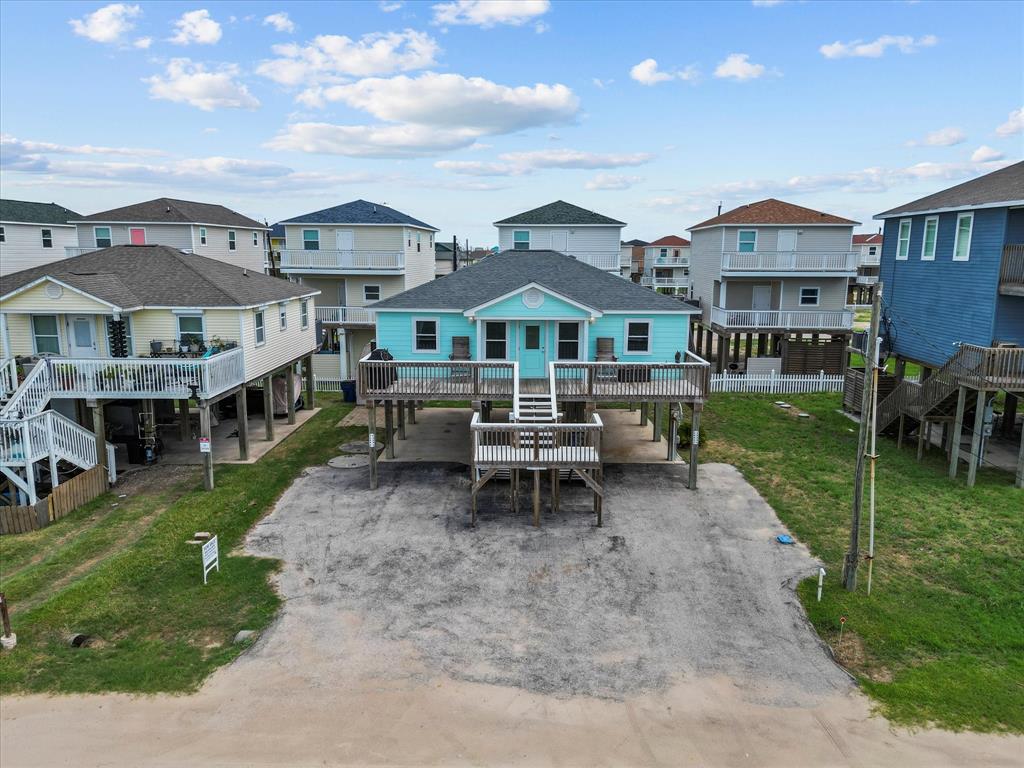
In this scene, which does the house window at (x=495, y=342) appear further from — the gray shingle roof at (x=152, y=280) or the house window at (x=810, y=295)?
the house window at (x=810, y=295)

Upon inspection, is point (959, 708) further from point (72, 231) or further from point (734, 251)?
point (72, 231)

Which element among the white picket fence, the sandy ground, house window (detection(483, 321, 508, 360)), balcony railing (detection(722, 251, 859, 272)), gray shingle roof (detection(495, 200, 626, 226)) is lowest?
the sandy ground

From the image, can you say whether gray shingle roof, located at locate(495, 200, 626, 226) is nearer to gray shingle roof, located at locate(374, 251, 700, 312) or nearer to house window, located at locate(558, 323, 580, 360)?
gray shingle roof, located at locate(374, 251, 700, 312)

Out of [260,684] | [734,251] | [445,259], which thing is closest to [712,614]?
[260,684]

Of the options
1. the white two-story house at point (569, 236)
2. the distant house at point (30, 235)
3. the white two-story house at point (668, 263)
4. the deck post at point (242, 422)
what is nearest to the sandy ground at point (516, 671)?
→ the deck post at point (242, 422)

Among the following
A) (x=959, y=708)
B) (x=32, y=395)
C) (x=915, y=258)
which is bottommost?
(x=959, y=708)

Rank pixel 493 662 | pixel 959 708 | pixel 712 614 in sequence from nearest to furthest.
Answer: pixel 959 708 → pixel 493 662 → pixel 712 614

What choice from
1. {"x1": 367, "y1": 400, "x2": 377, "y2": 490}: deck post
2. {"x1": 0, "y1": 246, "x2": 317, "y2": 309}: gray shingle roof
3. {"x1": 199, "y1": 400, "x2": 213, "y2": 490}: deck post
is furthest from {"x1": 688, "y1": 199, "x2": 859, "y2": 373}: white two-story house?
{"x1": 199, "y1": 400, "x2": 213, "y2": 490}: deck post
